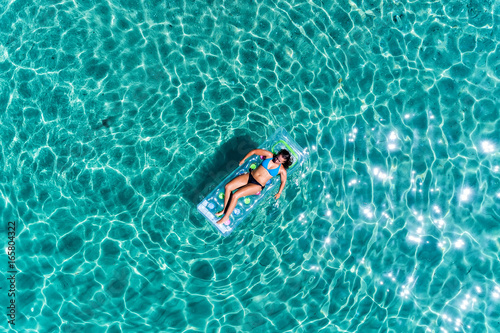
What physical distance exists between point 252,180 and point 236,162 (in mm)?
765

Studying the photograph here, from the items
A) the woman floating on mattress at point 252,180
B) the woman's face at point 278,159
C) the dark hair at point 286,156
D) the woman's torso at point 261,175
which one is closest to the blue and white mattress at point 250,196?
the woman floating on mattress at point 252,180

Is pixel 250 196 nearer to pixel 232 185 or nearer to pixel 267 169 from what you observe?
pixel 232 185

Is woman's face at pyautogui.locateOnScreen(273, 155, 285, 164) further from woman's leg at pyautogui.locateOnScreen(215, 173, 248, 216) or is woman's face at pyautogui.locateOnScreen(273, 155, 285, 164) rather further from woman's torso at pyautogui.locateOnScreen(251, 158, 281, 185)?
woman's leg at pyautogui.locateOnScreen(215, 173, 248, 216)

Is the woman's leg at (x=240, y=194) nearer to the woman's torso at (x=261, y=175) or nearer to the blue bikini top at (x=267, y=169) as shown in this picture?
the woman's torso at (x=261, y=175)

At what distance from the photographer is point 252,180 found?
17.3ft

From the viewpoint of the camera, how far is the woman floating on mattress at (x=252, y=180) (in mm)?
5199

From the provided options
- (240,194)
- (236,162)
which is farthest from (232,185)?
(236,162)

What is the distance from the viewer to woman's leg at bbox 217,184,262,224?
5207mm

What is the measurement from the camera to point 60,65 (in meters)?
5.89

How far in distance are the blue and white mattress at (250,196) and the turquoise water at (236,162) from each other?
0.30 metres

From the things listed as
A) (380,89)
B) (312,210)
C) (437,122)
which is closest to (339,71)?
(380,89)

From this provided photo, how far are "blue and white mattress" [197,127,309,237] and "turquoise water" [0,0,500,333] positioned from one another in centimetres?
30

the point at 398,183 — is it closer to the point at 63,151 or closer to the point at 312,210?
the point at 312,210

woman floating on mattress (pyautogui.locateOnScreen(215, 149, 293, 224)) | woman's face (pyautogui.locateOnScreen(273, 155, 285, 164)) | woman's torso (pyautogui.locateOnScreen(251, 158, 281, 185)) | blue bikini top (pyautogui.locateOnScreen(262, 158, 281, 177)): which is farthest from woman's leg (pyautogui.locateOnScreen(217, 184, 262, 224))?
woman's face (pyautogui.locateOnScreen(273, 155, 285, 164))
